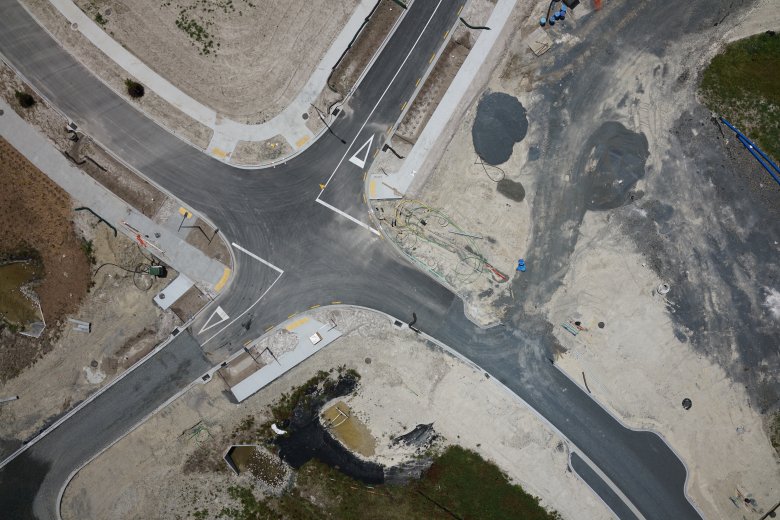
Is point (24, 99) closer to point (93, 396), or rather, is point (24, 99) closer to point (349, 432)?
point (93, 396)

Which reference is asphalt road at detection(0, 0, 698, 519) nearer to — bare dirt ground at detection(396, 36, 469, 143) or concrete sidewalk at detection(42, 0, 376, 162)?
bare dirt ground at detection(396, 36, 469, 143)

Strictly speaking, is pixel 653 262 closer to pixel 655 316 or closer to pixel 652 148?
pixel 655 316

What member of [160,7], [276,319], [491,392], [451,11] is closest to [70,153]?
[160,7]

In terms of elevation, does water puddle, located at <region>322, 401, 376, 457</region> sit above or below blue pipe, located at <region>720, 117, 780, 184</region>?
below

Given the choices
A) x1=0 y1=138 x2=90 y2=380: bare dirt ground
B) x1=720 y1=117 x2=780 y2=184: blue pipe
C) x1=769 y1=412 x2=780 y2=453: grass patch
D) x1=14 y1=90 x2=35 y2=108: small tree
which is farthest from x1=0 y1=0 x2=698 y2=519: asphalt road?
x1=720 y1=117 x2=780 y2=184: blue pipe

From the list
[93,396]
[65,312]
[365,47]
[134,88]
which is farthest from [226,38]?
[93,396]
